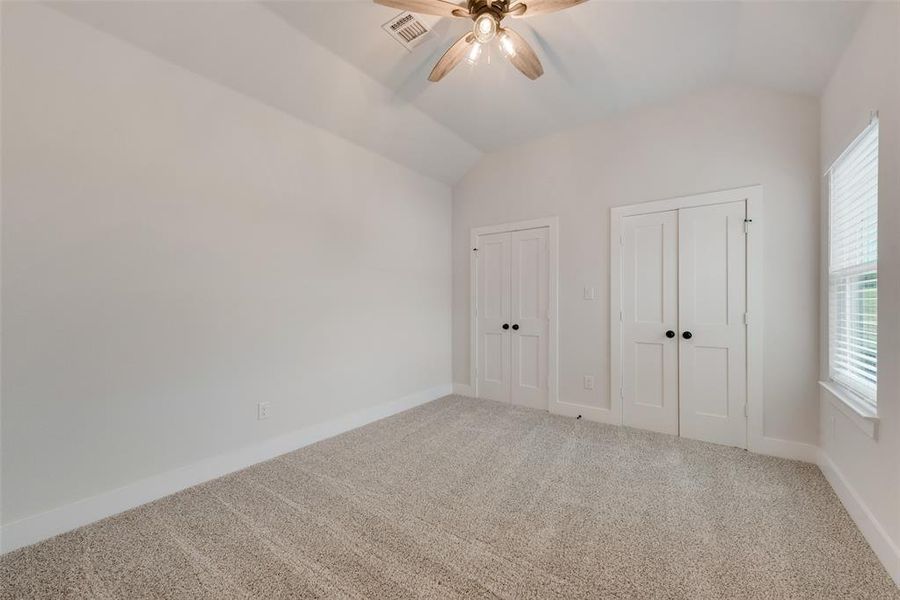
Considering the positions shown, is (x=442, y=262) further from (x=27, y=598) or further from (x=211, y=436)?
(x=27, y=598)

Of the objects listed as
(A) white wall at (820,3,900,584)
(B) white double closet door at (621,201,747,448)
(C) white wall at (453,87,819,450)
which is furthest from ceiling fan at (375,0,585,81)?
(B) white double closet door at (621,201,747,448)

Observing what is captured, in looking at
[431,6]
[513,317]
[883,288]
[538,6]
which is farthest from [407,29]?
[883,288]

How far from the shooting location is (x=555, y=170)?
142 inches

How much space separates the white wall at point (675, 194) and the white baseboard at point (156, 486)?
1.86m

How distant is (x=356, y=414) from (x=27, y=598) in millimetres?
2033

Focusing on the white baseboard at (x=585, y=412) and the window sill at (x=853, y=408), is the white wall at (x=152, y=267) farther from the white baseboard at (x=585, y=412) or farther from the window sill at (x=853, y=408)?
the window sill at (x=853, y=408)

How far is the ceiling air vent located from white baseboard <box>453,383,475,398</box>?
3358 mm

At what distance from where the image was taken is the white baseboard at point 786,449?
2.48 metres

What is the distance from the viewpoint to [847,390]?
2.08m

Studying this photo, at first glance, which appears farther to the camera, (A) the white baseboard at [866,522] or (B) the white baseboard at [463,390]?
(B) the white baseboard at [463,390]

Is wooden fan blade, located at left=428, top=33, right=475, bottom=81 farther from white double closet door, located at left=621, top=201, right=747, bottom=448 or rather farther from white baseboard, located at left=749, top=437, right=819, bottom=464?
white baseboard, located at left=749, top=437, right=819, bottom=464

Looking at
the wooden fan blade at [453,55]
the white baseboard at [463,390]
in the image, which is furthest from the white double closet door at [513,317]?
the wooden fan blade at [453,55]

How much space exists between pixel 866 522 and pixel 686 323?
1510 mm

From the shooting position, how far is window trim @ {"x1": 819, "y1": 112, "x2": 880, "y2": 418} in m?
1.69
